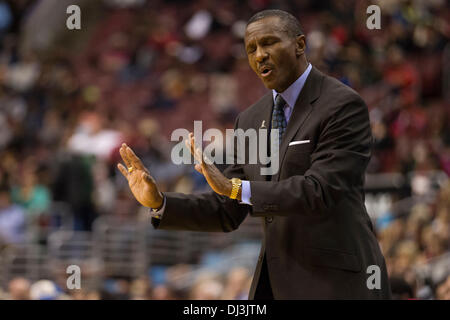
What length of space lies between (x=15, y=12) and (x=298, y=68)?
12242mm

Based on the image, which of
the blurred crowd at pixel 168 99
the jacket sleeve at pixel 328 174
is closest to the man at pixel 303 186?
the jacket sleeve at pixel 328 174

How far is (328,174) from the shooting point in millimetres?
2947

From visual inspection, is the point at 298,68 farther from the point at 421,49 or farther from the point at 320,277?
the point at 421,49

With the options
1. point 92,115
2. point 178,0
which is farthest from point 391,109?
point 178,0

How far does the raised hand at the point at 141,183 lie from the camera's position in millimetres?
Result: 3217

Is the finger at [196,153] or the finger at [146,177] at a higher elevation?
the finger at [196,153]

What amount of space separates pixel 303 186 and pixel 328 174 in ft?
0.37

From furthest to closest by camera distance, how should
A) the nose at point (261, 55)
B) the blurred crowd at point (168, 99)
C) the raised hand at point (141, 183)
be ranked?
the blurred crowd at point (168, 99) → the raised hand at point (141, 183) → the nose at point (261, 55)

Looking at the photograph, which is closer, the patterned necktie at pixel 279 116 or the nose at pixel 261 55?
the nose at pixel 261 55

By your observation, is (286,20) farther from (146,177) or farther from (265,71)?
(146,177)

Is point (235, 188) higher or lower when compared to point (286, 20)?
lower

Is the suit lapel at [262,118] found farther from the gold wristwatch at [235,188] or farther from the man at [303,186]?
the gold wristwatch at [235,188]

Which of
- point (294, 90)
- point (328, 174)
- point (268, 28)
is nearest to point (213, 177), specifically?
point (328, 174)

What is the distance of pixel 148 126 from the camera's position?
32.1ft
